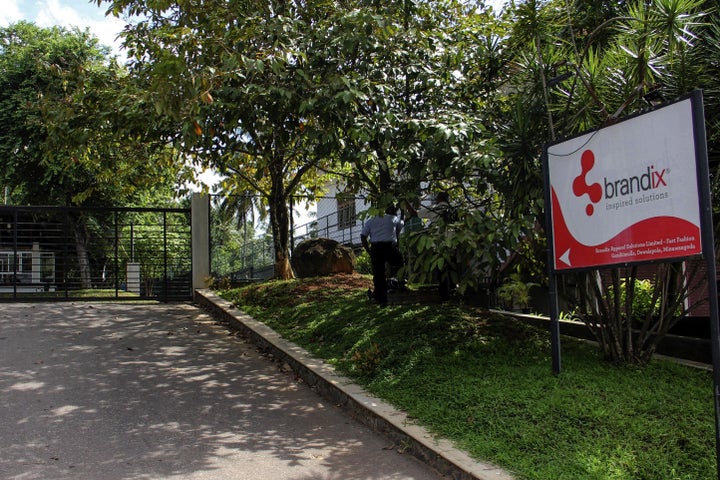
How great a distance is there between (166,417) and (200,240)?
8712 millimetres

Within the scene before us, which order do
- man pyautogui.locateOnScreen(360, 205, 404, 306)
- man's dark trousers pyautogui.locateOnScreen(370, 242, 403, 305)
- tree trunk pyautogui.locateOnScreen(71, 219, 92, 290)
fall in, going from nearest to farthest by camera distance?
man pyautogui.locateOnScreen(360, 205, 404, 306)
man's dark trousers pyautogui.locateOnScreen(370, 242, 403, 305)
tree trunk pyautogui.locateOnScreen(71, 219, 92, 290)

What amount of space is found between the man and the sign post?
3.51m

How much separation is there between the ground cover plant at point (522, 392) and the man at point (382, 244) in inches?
18.9

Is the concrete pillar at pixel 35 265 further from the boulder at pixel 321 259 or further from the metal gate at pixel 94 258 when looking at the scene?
the boulder at pixel 321 259

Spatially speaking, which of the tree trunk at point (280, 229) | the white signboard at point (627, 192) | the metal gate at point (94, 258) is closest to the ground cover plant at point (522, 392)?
the white signboard at point (627, 192)

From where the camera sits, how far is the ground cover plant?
159 inches

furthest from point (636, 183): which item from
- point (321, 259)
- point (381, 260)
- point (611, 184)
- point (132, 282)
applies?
point (132, 282)

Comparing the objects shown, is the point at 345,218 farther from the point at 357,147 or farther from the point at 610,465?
the point at 610,465

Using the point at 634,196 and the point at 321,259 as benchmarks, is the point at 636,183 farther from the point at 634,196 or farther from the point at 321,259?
the point at 321,259

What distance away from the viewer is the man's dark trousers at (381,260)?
9.02 meters

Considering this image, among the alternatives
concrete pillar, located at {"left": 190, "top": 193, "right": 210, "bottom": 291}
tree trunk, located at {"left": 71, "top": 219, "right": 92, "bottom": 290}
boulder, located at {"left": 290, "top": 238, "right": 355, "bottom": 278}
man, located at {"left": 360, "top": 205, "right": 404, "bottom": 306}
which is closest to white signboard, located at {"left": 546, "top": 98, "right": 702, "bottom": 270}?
man, located at {"left": 360, "top": 205, "right": 404, "bottom": 306}

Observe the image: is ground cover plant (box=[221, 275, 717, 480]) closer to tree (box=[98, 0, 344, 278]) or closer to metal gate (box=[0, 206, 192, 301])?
tree (box=[98, 0, 344, 278])

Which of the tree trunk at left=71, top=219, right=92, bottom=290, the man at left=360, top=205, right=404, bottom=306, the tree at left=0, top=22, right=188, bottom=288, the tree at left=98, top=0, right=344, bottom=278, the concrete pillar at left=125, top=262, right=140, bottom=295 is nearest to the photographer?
the tree at left=98, top=0, right=344, bottom=278

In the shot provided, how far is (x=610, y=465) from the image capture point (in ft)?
12.7
